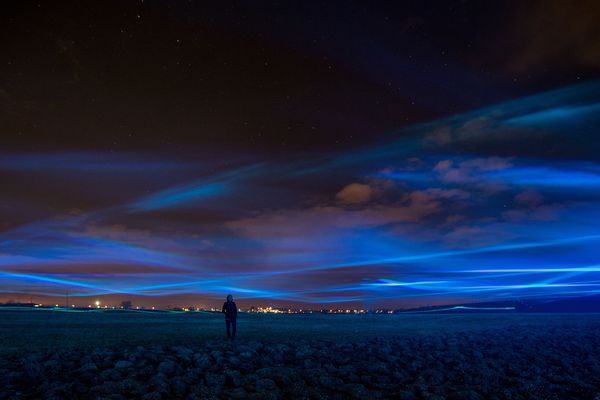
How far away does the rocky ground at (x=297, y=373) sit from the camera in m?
12.6

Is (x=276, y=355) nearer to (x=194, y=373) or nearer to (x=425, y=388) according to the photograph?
(x=194, y=373)

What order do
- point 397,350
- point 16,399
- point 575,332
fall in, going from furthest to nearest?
point 575,332 < point 397,350 < point 16,399

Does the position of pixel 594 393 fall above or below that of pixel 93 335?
below

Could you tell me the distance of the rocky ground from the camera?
1265 centimetres

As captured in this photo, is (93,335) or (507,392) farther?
(93,335)

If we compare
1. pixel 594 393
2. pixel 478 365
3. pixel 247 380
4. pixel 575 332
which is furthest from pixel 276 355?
pixel 575 332

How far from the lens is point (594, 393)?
15680mm

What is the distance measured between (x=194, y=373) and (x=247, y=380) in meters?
1.69

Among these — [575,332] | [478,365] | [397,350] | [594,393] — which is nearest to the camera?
[594,393]

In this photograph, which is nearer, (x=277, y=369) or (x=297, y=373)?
(x=297, y=373)

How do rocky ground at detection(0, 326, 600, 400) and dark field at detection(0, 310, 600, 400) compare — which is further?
dark field at detection(0, 310, 600, 400)

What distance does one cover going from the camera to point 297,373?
15.1 metres

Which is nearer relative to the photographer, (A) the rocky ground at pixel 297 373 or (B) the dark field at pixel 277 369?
(A) the rocky ground at pixel 297 373

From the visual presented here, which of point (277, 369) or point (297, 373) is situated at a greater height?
point (277, 369)
